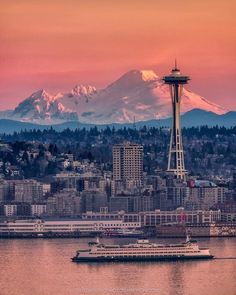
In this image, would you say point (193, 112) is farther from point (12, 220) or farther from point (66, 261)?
point (66, 261)

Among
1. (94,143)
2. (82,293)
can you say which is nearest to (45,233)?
(82,293)

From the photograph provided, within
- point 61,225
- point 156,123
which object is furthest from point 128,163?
point 156,123

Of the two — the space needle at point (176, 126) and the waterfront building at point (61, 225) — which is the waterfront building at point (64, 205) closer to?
the waterfront building at point (61, 225)

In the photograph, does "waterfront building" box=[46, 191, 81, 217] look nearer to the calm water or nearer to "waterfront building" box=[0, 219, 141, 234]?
"waterfront building" box=[0, 219, 141, 234]

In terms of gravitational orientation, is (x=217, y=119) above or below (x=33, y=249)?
above

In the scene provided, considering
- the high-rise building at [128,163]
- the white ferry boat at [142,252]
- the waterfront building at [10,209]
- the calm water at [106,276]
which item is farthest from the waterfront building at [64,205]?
the white ferry boat at [142,252]
